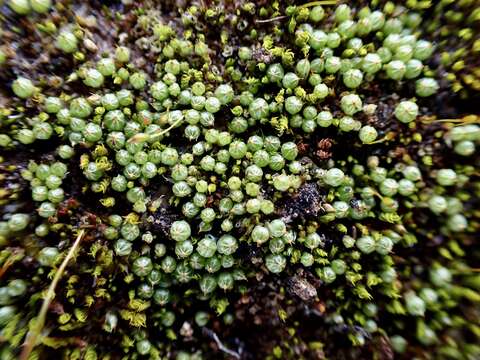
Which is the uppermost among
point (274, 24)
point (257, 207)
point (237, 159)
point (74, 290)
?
point (274, 24)

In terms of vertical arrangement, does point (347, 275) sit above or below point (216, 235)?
below

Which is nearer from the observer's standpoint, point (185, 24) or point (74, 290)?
point (74, 290)

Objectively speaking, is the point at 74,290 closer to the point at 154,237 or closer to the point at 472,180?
the point at 154,237

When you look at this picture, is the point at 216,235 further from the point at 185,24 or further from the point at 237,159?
the point at 185,24

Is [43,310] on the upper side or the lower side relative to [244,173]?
lower

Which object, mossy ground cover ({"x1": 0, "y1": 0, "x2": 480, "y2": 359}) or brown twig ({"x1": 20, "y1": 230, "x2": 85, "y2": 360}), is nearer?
brown twig ({"x1": 20, "y1": 230, "x2": 85, "y2": 360})

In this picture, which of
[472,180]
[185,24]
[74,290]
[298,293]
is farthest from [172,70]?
[472,180]

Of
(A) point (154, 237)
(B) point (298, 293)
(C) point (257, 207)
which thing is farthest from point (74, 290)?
(B) point (298, 293)

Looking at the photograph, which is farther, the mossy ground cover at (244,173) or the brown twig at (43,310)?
the mossy ground cover at (244,173)

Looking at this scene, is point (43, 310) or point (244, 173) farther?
point (244, 173)
